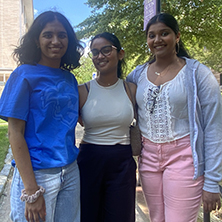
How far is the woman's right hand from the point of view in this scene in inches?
60.7

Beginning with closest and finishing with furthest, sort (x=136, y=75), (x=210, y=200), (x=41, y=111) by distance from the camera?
1. (x=41, y=111)
2. (x=210, y=200)
3. (x=136, y=75)

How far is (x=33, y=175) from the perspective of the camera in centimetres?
156

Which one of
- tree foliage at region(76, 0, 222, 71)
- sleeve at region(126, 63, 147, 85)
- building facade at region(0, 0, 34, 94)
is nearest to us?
sleeve at region(126, 63, 147, 85)

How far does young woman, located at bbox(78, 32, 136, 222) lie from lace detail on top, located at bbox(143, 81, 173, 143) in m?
0.20

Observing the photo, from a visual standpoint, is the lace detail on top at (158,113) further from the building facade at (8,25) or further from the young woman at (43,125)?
the building facade at (8,25)

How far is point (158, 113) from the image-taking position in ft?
6.53

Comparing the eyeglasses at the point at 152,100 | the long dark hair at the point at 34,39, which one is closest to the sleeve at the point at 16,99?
the long dark hair at the point at 34,39

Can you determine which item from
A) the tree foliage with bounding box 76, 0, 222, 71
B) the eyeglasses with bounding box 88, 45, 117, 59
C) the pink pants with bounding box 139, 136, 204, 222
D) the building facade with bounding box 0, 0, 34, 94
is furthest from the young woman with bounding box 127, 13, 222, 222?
the building facade with bounding box 0, 0, 34, 94

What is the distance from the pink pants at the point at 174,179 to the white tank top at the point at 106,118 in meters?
0.26

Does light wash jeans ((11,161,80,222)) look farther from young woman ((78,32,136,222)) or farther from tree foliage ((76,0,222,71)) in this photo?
tree foliage ((76,0,222,71))

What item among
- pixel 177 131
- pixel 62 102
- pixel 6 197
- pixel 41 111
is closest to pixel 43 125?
pixel 41 111

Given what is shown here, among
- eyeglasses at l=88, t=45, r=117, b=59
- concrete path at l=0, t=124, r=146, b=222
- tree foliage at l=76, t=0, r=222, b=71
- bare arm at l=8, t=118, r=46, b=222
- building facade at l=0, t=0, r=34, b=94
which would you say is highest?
building facade at l=0, t=0, r=34, b=94

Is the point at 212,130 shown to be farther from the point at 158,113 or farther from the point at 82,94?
the point at 82,94

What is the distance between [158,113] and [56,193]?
1031 mm
